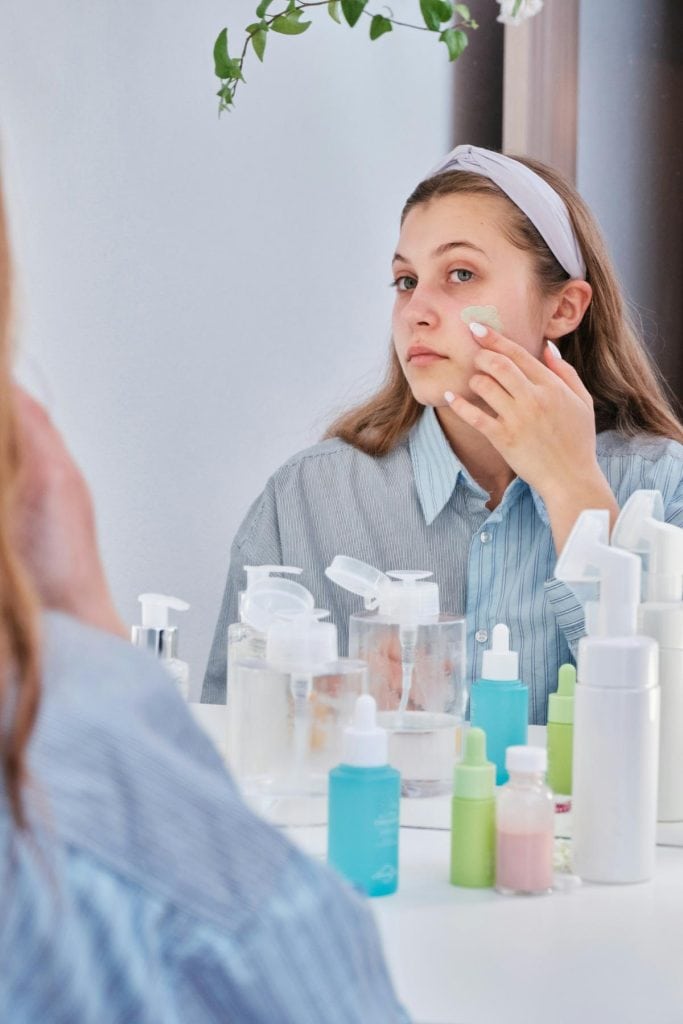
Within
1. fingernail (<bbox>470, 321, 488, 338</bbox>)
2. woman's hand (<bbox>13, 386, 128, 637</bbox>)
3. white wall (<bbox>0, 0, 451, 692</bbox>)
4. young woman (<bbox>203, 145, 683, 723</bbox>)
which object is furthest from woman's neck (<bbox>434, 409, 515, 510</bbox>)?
woman's hand (<bbox>13, 386, 128, 637</bbox>)

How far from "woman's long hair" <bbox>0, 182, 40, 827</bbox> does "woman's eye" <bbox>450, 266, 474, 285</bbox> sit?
3.22ft

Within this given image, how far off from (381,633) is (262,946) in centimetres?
61

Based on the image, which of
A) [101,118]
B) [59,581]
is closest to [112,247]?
[101,118]

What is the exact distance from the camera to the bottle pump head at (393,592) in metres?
0.96

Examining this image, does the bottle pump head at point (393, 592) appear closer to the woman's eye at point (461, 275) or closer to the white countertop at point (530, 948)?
the white countertop at point (530, 948)

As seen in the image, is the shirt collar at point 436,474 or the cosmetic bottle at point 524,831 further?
the shirt collar at point 436,474

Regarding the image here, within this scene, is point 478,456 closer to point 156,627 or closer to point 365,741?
point 156,627

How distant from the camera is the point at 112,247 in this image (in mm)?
1421

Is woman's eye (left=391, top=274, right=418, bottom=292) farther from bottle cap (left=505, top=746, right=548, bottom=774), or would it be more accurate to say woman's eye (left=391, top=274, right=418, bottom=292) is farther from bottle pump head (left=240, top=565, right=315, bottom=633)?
bottle cap (left=505, top=746, right=548, bottom=774)

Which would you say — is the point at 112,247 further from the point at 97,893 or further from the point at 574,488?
the point at 97,893

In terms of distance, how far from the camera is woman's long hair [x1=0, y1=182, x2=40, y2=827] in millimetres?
341

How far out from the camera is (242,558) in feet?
4.44

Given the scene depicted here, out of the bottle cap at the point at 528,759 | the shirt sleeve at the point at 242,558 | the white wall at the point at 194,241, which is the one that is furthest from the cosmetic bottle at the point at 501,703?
the white wall at the point at 194,241

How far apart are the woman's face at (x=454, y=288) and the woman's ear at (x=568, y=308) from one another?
66mm
